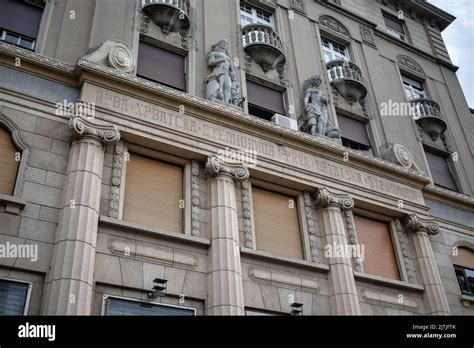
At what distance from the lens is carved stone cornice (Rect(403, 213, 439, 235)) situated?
51.6ft

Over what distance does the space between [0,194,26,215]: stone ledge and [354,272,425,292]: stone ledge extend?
336 inches

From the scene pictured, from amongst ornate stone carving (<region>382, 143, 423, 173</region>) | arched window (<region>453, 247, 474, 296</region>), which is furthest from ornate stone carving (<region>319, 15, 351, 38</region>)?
arched window (<region>453, 247, 474, 296</region>)

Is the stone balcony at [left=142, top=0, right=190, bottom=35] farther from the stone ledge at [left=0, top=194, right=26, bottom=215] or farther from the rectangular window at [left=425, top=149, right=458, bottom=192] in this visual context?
the rectangular window at [left=425, top=149, right=458, bottom=192]

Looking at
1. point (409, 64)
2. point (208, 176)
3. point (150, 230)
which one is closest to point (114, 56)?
point (208, 176)

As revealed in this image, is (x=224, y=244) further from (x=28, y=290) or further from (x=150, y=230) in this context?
(x=28, y=290)

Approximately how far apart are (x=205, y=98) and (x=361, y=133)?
6627 mm

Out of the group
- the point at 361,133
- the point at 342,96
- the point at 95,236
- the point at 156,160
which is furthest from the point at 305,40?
the point at 95,236

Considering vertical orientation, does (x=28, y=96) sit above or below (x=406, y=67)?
below

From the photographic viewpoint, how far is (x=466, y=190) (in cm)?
1972

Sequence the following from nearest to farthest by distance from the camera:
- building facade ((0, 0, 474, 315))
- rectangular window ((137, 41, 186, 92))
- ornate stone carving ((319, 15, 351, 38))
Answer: building facade ((0, 0, 474, 315)) → rectangular window ((137, 41, 186, 92)) → ornate stone carving ((319, 15, 351, 38))

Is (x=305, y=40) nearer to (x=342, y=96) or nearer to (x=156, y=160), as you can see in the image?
(x=342, y=96)

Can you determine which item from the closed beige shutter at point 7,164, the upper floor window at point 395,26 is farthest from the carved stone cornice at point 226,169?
the upper floor window at point 395,26

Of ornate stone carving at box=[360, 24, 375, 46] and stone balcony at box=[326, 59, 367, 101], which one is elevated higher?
ornate stone carving at box=[360, 24, 375, 46]

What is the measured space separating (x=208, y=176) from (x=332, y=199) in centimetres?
375
